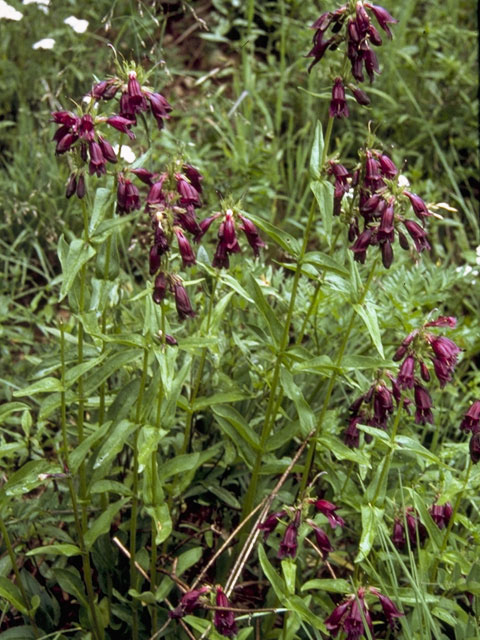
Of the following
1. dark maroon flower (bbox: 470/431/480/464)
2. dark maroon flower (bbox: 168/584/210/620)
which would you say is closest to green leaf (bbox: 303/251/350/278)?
dark maroon flower (bbox: 470/431/480/464)

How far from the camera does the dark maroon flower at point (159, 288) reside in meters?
1.83

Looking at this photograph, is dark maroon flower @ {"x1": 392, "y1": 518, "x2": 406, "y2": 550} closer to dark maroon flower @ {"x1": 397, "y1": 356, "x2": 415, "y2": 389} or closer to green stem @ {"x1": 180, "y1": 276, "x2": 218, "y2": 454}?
dark maroon flower @ {"x1": 397, "y1": 356, "x2": 415, "y2": 389}

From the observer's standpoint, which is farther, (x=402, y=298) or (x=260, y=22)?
(x=260, y=22)

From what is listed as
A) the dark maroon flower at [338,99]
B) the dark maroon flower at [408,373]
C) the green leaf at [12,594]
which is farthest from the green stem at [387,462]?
the green leaf at [12,594]

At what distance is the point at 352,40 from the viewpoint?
184 cm

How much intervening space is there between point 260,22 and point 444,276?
277 centimetres

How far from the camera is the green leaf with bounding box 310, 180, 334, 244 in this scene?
1942mm

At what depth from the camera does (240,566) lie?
210 cm

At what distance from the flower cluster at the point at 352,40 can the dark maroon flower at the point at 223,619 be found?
1116 mm

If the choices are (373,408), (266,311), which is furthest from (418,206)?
(373,408)

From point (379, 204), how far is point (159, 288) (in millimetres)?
513

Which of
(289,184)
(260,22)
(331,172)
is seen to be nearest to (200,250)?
(331,172)

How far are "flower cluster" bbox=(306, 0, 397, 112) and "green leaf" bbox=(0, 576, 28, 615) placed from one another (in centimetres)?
138

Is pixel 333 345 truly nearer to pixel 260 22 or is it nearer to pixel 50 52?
pixel 50 52
